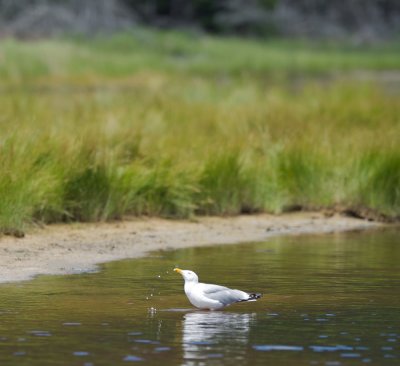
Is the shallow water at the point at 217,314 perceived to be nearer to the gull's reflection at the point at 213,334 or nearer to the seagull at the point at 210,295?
the gull's reflection at the point at 213,334

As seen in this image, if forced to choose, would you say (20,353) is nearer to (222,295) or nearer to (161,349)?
(161,349)

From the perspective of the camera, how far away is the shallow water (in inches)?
322

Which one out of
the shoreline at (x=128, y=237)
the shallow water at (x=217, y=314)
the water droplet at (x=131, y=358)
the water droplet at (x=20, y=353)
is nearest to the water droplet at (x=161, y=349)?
the shallow water at (x=217, y=314)

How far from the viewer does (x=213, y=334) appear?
8.90 metres

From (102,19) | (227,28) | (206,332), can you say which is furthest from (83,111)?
(227,28)

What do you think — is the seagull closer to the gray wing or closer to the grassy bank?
the gray wing

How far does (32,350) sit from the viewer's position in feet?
27.0

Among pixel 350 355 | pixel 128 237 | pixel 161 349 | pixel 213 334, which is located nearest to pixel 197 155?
pixel 128 237

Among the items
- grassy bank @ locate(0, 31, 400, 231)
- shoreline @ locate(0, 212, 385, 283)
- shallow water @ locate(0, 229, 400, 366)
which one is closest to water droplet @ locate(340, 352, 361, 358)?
shallow water @ locate(0, 229, 400, 366)

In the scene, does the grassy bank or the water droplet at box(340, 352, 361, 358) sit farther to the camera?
the grassy bank

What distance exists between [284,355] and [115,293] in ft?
8.96

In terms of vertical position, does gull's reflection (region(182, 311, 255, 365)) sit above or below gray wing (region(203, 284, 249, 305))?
below

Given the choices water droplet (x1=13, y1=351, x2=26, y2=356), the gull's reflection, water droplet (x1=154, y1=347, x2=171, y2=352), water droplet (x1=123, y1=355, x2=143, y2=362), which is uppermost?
the gull's reflection

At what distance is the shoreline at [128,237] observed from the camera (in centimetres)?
1209
